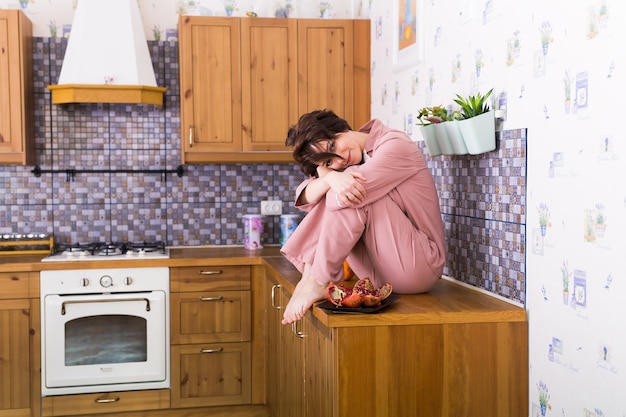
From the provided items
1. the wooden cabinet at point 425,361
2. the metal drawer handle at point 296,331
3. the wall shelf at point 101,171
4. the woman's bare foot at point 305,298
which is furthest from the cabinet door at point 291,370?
the wall shelf at point 101,171

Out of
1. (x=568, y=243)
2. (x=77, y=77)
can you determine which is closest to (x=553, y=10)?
(x=568, y=243)

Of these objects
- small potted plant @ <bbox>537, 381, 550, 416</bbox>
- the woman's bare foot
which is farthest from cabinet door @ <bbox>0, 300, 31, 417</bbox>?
small potted plant @ <bbox>537, 381, 550, 416</bbox>

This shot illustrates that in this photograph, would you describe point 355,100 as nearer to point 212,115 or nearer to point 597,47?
point 212,115

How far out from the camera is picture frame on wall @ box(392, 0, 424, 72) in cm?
346

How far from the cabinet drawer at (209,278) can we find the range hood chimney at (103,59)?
911 millimetres

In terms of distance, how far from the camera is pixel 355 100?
4.36 metres

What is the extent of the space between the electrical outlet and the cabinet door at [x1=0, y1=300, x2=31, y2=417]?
1359mm

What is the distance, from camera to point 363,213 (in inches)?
107

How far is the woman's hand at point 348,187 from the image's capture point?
2.65m

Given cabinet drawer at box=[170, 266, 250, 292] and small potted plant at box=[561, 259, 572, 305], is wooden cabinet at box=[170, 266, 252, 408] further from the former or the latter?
small potted plant at box=[561, 259, 572, 305]

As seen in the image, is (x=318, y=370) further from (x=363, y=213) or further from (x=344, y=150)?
(x=344, y=150)

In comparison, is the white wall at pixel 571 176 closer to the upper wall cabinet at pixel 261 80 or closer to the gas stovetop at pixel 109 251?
the upper wall cabinet at pixel 261 80

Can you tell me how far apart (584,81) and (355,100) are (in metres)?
2.28

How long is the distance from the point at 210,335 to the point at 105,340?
1.67 ft
